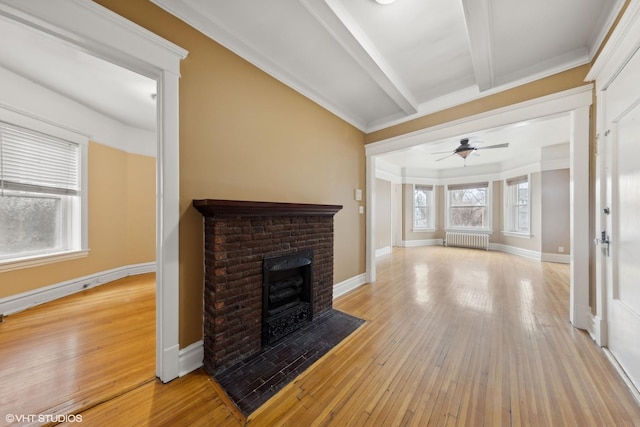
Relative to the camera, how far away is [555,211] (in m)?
5.15

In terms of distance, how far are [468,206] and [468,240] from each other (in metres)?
1.20

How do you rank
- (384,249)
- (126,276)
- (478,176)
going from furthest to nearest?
1. (478,176)
2. (384,249)
3. (126,276)

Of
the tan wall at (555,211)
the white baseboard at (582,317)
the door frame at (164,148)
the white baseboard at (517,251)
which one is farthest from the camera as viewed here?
the white baseboard at (517,251)

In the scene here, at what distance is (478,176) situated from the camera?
23.1 feet

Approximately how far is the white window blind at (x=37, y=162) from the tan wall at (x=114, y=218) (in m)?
0.23

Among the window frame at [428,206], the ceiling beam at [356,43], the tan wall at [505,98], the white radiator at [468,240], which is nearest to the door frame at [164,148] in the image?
the ceiling beam at [356,43]

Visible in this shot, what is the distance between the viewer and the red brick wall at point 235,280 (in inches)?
63.2

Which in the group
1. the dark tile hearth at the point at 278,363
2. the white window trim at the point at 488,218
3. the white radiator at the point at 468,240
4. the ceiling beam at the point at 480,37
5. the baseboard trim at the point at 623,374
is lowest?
the dark tile hearth at the point at 278,363

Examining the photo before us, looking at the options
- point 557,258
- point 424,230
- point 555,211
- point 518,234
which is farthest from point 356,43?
point 424,230

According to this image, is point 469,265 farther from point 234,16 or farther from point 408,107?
point 234,16

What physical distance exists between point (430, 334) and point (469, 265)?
3644mm

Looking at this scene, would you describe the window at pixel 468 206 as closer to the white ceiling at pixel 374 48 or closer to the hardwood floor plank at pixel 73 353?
the white ceiling at pixel 374 48

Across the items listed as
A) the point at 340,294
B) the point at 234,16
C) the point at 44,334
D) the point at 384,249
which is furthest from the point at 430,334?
the point at 384,249

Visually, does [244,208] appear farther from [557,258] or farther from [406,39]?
[557,258]
